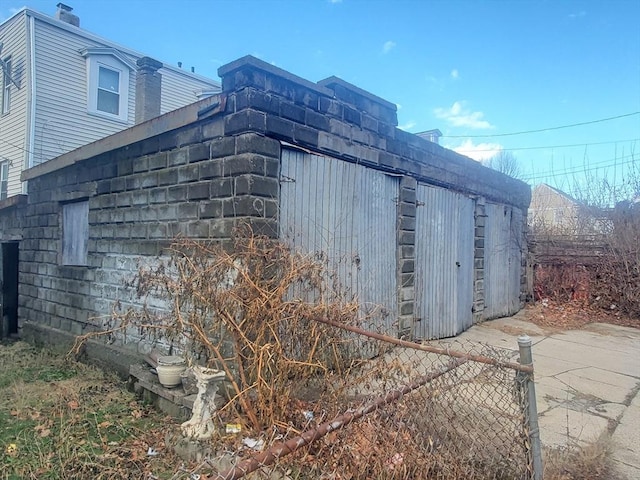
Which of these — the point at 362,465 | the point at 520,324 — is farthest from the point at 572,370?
the point at 362,465

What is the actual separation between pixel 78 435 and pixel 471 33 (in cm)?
1143

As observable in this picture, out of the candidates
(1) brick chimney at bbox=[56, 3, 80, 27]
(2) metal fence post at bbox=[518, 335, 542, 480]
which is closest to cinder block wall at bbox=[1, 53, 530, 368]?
(2) metal fence post at bbox=[518, 335, 542, 480]

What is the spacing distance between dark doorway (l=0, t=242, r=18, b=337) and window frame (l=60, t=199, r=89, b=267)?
9.11 feet

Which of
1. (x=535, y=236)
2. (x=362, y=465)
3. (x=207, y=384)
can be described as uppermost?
(x=535, y=236)

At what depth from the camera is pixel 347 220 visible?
219 inches

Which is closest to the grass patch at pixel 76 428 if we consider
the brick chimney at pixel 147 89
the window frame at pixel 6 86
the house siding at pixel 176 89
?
the brick chimney at pixel 147 89

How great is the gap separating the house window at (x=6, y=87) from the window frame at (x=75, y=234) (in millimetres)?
9416

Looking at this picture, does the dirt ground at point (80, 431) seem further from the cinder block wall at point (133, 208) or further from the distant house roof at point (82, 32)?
the distant house roof at point (82, 32)

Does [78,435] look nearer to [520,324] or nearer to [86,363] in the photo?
[86,363]

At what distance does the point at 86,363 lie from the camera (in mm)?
6367

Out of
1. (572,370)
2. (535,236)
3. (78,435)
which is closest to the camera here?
(78,435)

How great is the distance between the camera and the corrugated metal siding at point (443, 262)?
276 inches

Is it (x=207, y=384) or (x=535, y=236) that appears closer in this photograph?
(x=207, y=384)

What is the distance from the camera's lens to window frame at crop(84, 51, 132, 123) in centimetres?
1411
